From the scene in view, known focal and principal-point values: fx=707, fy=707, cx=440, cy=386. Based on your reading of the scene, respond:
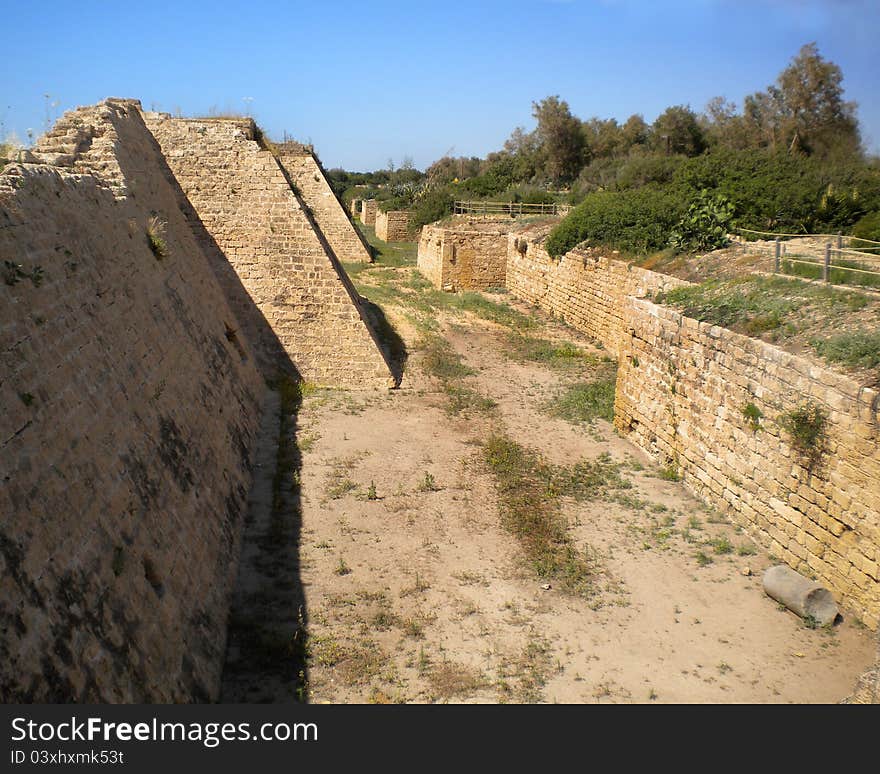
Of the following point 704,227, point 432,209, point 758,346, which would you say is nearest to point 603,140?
point 432,209

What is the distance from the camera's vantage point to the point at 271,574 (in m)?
6.93

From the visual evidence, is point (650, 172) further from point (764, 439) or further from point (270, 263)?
point (764, 439)

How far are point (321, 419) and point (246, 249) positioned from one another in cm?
389

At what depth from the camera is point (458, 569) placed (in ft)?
24.3

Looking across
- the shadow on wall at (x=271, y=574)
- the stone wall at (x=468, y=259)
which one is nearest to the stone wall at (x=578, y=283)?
the stone wall at (x=468, y=259)

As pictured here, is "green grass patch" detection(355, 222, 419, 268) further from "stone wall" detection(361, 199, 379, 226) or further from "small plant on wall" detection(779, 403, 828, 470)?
"small plant on wall" detection(779, 403, 828, 470)

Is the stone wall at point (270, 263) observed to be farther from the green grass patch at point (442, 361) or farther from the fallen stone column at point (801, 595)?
the fallen stone column at point (801, 595)

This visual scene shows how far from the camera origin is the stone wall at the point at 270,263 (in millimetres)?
13070

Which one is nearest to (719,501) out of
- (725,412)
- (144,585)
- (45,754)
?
(725,412)

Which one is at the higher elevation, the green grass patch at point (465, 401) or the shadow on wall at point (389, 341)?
the shadow on wall at point (389, 341)

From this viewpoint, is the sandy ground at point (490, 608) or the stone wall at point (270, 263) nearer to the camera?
the sandy ground at point (490, 608)

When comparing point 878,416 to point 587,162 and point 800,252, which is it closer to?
point 800,252

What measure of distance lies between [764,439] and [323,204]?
21516 millimetres

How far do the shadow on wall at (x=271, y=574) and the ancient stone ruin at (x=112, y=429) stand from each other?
0.67ft
